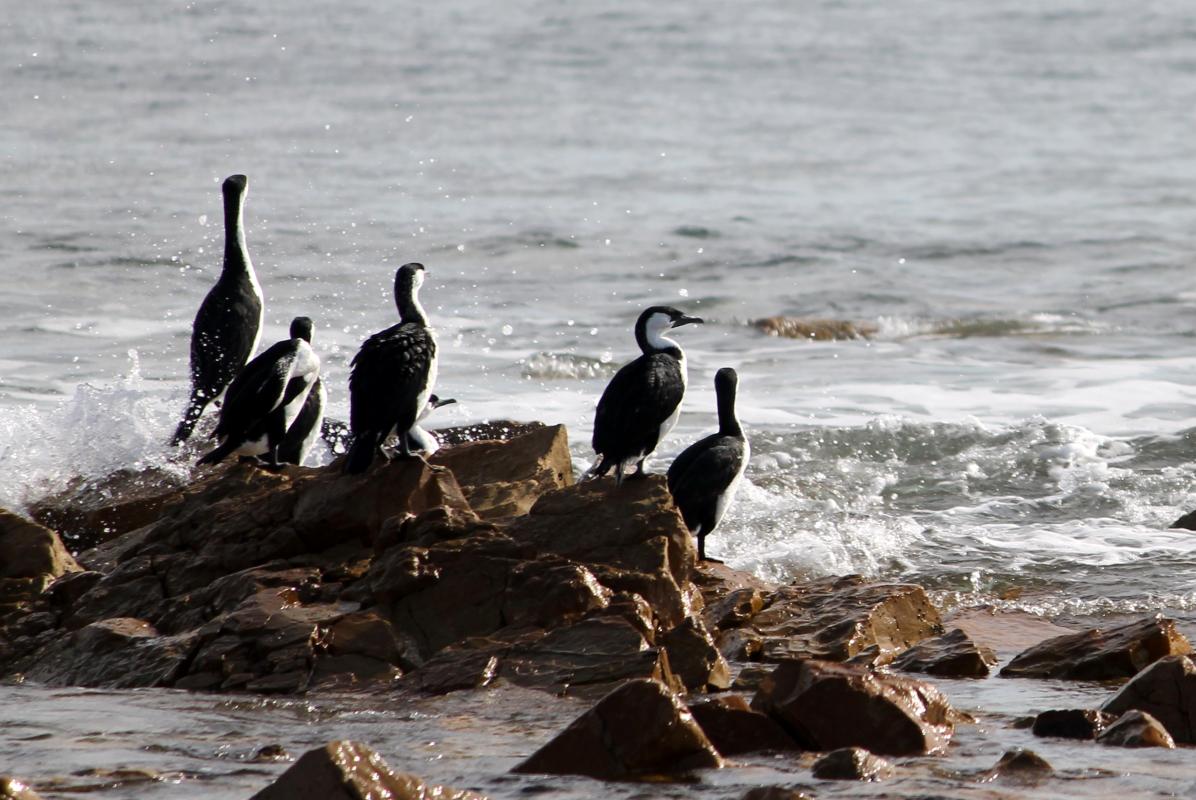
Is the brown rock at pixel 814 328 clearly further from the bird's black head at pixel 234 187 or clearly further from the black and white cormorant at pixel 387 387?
the black and white cormorant at pixel 387 387

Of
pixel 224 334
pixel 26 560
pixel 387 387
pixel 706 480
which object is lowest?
pixel 26 560

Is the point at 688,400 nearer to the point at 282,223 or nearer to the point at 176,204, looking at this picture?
the point at 282,223

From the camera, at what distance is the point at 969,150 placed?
98.2 ft

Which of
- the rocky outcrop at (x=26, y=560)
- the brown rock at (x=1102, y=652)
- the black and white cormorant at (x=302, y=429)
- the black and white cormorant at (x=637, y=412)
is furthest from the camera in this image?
the black and white cormorant at (x=302, y=429)

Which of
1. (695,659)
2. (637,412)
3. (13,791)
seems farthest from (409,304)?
(13,791)

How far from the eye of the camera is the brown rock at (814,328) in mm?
17875

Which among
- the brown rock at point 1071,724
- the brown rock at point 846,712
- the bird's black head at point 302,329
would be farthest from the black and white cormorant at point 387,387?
the brown rock at point 1071,724

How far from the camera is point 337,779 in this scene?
13.3ft

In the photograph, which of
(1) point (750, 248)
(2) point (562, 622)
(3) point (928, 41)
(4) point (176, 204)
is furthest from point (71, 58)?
(2) point (562, 622)

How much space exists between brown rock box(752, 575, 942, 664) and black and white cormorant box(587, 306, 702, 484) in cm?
90

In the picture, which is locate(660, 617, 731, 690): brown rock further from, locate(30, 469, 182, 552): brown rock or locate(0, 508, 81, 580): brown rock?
locate(30, 469, 182, 552): brown rock

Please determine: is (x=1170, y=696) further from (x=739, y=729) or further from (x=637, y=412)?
(x=637, y=412)

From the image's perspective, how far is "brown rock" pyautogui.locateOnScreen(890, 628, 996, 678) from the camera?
685 centimetres

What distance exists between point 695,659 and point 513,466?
255 centimetres
